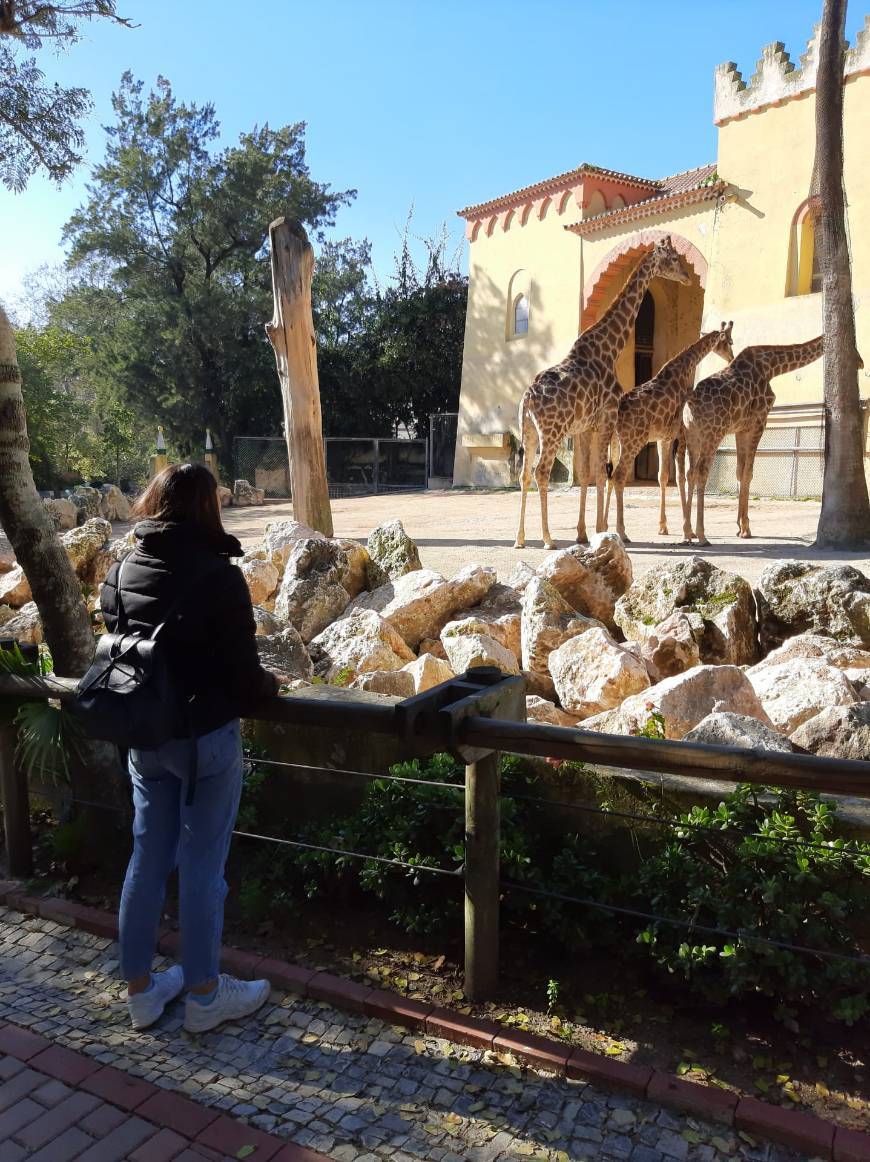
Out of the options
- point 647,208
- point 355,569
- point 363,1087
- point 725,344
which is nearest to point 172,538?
point 363,1087

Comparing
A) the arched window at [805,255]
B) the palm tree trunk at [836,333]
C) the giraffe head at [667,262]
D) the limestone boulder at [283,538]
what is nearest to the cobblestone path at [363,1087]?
the limestone boulder at [283,538]

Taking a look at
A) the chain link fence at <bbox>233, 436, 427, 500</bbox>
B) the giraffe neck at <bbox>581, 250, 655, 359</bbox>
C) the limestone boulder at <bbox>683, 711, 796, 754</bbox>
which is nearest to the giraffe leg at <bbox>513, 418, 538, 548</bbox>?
the giraffe neck at <bbox>581, 250, 655, 359</bbox>

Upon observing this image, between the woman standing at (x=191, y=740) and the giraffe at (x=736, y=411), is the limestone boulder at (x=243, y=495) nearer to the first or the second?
the giraffe at (x=736, y=411)

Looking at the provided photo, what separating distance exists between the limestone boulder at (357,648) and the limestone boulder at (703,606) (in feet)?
4.87

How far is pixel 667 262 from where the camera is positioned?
11141 millimetres

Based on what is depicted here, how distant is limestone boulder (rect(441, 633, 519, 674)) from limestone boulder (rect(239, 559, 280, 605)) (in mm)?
2255

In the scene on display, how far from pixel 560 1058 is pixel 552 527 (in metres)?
9.66

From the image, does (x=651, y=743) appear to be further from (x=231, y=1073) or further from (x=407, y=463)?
(x=407, y=463)

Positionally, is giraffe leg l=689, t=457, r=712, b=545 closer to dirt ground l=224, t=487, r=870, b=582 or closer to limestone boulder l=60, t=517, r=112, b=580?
dirt ground l=224, t=487, r=870, b=582

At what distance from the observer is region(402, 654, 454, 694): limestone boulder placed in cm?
475

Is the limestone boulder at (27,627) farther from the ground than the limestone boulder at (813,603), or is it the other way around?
the limestone boulder at (813,603)

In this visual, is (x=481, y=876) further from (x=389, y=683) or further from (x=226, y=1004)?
(x=389, y=683)

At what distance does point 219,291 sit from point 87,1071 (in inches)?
1097

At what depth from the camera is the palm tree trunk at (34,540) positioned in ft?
13.0
